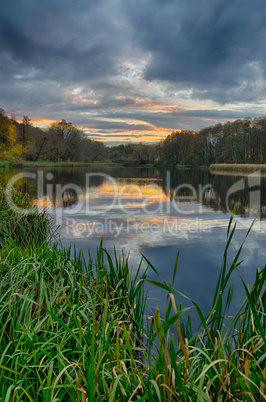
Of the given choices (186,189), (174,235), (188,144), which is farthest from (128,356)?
(188,144)

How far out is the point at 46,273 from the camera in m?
3.26

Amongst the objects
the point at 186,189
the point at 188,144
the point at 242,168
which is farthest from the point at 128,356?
the point at 188,144

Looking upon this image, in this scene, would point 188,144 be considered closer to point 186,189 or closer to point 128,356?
Result: point 186,189

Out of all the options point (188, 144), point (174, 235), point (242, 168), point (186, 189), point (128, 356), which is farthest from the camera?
point (188, 144)

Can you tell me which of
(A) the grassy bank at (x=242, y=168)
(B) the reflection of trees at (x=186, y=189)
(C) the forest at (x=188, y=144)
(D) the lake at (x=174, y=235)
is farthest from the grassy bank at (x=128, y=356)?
(C) the forest at (x=188, y=144)

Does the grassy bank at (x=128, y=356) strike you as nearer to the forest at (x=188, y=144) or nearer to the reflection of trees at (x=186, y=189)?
the reflection of trees at (x=186, y=189)

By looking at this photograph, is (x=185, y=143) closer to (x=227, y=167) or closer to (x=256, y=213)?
(x=227, y=167)

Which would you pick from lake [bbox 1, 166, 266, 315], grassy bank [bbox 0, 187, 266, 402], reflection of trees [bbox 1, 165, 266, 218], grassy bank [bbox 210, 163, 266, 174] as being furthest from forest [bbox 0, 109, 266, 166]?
grassy bank [bbox 0, 187, 266, 402]

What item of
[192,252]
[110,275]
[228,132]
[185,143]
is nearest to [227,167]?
[228,132]

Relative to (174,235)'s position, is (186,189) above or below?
above

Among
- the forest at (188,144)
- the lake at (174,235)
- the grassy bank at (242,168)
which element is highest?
the forest at (188,144)

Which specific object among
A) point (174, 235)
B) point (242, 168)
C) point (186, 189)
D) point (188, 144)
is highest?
point (188, 144)

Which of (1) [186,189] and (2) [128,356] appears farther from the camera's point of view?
(1) [186,189]

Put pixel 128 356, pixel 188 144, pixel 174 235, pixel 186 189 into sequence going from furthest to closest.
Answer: pixel 188 144 → pixel 186 189 → pixel 174 235 → pixel 128 356
